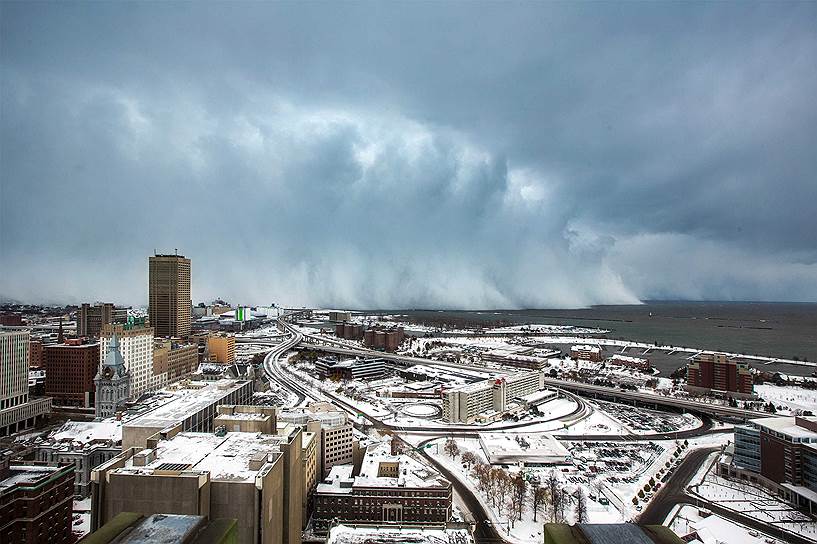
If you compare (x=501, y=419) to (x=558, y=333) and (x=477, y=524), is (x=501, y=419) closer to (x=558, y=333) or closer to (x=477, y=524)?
(x=477, y=524)

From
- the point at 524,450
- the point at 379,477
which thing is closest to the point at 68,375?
the point at 379,477

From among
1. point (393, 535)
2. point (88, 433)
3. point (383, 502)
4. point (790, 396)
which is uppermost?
point (88, 433)

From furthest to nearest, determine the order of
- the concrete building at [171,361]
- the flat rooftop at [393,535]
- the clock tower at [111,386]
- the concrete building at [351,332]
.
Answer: the concrete building at [351,332] → the concrete building at [171,361] → the clock tower at [111,386] → the flat rooftop at [393,535]

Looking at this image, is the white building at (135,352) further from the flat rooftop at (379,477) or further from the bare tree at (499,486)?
the bare tree at (499,486)

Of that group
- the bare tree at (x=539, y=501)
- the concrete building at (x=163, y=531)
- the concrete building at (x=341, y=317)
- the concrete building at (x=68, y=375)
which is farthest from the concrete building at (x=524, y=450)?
the concrete building at (x=341, y=317)

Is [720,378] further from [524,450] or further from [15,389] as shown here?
[15,389]
